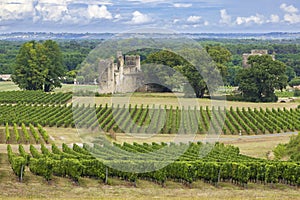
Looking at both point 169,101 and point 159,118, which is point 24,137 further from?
point 169,101

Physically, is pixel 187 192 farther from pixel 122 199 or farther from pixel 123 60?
pixel 123 60

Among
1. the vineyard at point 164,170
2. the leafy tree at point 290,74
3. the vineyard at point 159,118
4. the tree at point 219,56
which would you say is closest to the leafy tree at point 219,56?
the tree at point 219,56

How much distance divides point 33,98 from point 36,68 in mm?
16685

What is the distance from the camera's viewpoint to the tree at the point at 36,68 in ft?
261

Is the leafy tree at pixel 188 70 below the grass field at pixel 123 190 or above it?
above

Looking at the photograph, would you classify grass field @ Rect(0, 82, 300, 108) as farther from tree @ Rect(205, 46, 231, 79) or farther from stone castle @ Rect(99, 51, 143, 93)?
tree @ Rect(205, 46, 231, 79)

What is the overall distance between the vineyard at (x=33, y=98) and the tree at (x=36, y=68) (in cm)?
1122

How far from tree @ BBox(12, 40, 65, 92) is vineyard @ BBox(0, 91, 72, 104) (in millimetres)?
11220

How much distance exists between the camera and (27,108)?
55750 millimetres

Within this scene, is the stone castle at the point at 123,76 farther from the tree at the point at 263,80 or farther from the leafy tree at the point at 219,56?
the tree at the point at 263,80

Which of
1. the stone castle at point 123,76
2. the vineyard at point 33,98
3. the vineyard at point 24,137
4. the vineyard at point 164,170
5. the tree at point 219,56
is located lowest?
the vineyard at point 24,137

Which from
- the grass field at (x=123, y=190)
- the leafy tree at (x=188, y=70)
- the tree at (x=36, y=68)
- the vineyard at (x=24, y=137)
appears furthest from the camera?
the tree at (x=36, y=68)

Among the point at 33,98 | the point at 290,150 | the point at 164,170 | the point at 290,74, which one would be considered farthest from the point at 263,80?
the point at 164,170

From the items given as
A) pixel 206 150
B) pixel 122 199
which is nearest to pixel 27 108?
pixel 206 150
